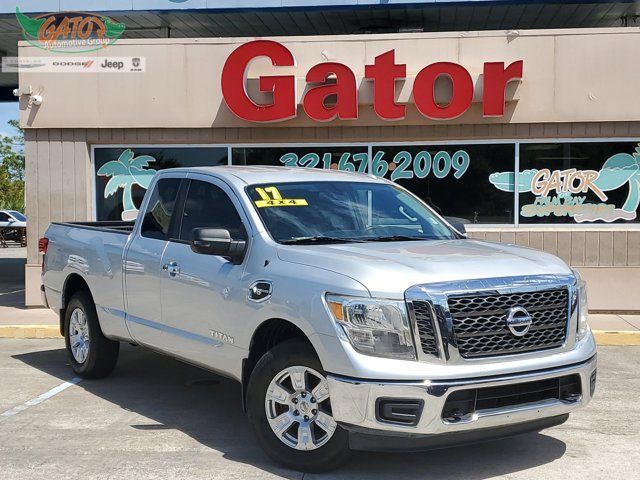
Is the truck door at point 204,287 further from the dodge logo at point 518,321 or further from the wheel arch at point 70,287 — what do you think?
the wheel arch at point 70,287

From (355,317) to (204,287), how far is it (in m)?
1.61

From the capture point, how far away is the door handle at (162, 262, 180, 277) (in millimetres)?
6148

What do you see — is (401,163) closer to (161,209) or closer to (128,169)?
(128,169)

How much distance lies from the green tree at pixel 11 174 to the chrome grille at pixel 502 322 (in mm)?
50072

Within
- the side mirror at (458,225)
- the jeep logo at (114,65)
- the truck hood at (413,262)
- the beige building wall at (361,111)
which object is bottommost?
the truck hood at (413,262)

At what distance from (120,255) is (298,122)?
19.2 feet

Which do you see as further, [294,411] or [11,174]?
[11,174]

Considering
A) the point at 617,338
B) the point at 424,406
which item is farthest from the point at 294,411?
the point at 617,338

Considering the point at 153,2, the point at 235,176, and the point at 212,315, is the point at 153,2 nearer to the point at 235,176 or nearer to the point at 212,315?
the point at 235,176

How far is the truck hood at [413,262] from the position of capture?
15.2 feet

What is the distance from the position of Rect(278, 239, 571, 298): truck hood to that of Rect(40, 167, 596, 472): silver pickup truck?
1 cm

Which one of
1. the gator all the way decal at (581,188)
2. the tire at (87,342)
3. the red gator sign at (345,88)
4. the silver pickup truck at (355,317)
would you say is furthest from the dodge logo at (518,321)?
the gator all the way decal at (581,188)

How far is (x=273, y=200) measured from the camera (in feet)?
19.4

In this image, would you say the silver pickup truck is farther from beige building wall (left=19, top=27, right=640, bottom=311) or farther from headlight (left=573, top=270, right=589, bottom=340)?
beige building wall (left=19, top=27, right=640, bottom=311)
